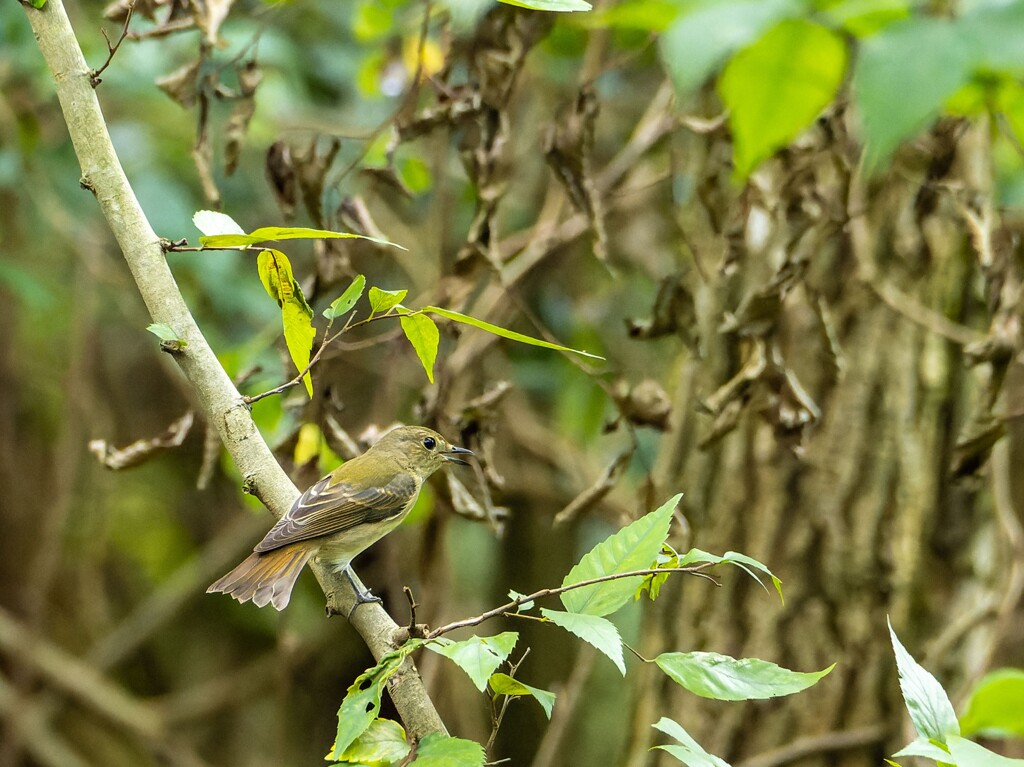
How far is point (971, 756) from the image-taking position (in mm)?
1112

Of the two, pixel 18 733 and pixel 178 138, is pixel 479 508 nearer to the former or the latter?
pixel 178 138

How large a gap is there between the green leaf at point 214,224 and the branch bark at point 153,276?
0.58 ft

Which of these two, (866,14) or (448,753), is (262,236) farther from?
(866,14)

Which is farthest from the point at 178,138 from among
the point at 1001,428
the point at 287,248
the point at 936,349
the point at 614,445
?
the point at 1001,428

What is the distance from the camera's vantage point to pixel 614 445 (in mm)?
4957

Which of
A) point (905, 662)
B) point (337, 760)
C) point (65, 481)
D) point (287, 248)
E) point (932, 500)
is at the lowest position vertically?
point (65, 481)

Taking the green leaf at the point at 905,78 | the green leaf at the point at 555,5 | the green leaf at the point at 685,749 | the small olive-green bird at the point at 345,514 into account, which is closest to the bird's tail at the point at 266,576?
the small olive-green bird at the point at 345,514

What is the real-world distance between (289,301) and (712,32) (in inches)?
24.6

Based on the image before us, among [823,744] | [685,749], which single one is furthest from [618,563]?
[823,744]

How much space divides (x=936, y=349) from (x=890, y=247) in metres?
0.28

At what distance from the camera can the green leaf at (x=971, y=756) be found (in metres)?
1.10

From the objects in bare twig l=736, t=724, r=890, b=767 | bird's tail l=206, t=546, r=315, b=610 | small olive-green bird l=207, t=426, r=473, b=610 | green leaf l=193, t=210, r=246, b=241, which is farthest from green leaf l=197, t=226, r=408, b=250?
bare twig l=736, t=724, r=890, b=767

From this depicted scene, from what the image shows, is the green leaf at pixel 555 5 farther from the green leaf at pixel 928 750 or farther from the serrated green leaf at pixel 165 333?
the green leaf at pixel 928 750

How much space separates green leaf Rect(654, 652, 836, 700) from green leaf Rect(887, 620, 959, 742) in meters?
0.16
